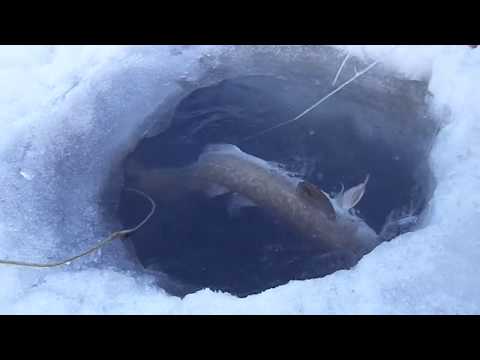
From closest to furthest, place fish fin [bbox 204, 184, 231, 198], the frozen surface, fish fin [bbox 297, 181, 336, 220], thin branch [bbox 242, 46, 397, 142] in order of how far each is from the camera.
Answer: the frozen surface
fish fin [bbox 297, 181, 336, 220]
fish fin [bbox 204, 184, 231, 198]
thin branch [bbox 242, 46, 397, 142]

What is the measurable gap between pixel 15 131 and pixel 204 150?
1.01 meters

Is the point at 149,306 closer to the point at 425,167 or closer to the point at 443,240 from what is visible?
the point at 443,240

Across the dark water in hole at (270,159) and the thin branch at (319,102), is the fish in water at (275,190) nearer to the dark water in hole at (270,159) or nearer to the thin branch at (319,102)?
the dark water in hole at (270,159)

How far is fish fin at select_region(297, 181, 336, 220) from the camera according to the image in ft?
8.25

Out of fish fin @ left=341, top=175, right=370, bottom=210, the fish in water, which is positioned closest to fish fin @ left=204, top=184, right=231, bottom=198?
the fish in water

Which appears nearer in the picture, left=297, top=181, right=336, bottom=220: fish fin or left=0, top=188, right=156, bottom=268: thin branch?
left=0, top=188, right=156, bottom=268: thin branch

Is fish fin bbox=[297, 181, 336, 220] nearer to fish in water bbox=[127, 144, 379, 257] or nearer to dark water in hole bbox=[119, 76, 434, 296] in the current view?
fish in water bbox=[127, 144, 379, 257]

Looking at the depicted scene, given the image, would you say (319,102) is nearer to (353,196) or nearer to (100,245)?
(353,196)

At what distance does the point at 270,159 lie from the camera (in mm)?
2953

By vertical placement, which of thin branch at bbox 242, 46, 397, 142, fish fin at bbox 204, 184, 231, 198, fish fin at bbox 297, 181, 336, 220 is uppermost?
thin branch at bbox 242, 46, 397, 142

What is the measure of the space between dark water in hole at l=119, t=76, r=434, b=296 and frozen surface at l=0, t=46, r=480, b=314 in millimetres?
177

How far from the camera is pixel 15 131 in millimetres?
2654

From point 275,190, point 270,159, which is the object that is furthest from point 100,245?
point 270,159
